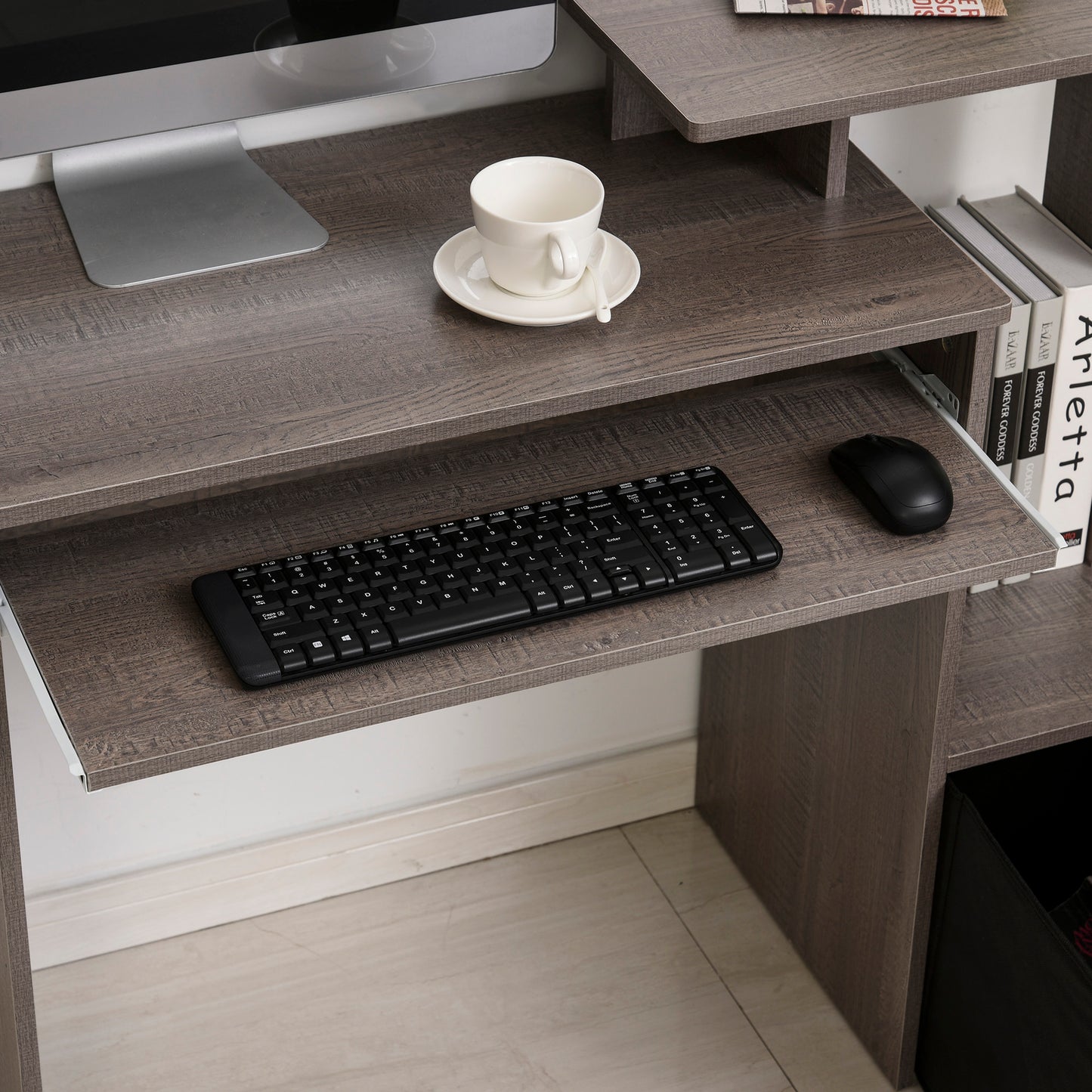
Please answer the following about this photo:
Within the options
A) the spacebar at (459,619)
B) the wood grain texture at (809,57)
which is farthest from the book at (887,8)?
the spacebar at (459,619)

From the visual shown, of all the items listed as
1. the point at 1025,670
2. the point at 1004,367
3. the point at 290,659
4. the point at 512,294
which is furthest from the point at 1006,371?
the point at 290,659

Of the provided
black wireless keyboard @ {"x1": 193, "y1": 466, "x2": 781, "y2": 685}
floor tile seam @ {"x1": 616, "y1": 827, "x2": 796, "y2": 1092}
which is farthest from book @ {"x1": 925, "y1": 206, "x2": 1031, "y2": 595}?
floor tile seam @ {"x1": 616, "y1": 827, "x2": 796, "y2": 1092}

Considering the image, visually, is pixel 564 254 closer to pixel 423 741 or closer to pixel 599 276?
pixel 599 276

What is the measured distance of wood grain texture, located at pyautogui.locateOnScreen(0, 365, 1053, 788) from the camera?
1002mm

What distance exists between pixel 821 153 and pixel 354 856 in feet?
3.18

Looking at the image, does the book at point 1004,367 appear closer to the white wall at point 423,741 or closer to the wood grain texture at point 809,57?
the white wall at point 423,741

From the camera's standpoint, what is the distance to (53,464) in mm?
978

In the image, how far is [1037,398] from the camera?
1.40 meters

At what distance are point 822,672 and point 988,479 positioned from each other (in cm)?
40

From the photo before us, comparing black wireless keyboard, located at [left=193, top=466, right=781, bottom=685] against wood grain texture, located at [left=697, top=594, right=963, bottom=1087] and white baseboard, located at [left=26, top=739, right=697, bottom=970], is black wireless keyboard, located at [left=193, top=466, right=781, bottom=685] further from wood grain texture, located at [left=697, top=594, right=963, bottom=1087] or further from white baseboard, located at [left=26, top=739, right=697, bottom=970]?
white baseboard, located at [left=26, top=739, right=697, bottom=970]

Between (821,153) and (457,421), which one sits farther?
(821,153)

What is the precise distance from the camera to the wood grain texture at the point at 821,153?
1.19 m

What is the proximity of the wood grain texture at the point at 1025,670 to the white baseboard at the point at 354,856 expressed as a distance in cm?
48

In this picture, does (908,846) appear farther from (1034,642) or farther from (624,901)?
(624,901)
